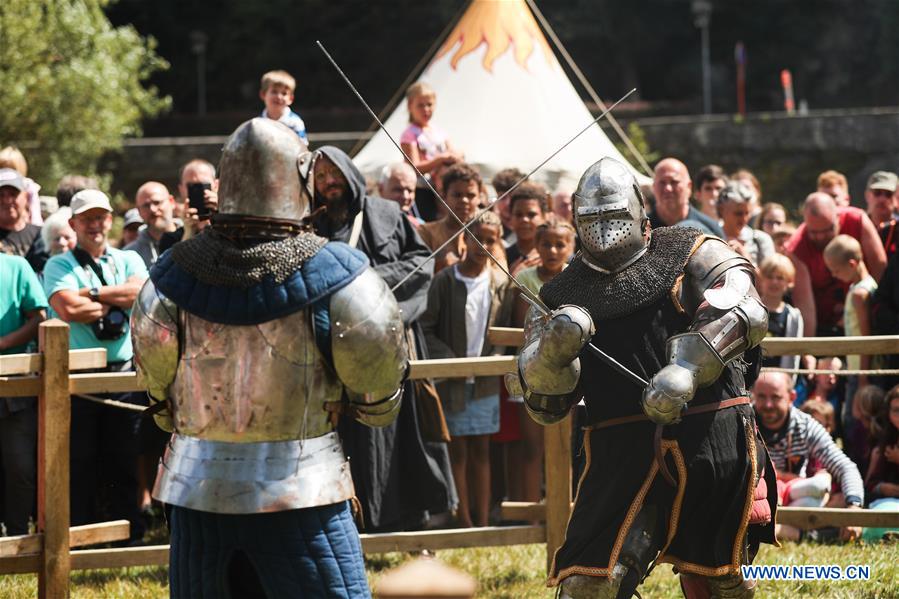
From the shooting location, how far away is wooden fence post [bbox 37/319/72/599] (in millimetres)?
5180

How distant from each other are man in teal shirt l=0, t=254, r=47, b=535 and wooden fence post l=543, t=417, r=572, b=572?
2.38m

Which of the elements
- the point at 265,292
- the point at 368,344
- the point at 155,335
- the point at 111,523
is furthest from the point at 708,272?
the point at 111,523

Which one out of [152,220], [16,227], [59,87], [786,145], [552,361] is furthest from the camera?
[786,145]

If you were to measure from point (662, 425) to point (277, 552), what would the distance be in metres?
1.36

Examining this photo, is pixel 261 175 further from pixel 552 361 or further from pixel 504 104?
pixel 504 104

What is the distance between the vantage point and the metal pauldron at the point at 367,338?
12.0ft

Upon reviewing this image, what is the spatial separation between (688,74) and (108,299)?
2590 cm

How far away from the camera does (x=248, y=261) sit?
144 inches

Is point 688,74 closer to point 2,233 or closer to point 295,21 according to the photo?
point 295,21

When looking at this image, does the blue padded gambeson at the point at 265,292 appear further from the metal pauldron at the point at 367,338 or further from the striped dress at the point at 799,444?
the striped dress at the point at 799,444

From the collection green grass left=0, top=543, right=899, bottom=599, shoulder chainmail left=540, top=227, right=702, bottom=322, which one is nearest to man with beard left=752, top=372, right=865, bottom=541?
green grass left=0, top=543, right=899, bottom=599

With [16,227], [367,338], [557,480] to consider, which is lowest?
[557,480]

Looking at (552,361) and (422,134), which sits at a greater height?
(422,134)

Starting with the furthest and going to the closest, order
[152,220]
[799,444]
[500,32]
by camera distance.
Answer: [500,32] → [152,220] → [799,444]
